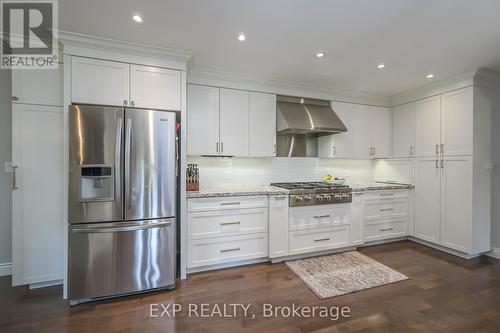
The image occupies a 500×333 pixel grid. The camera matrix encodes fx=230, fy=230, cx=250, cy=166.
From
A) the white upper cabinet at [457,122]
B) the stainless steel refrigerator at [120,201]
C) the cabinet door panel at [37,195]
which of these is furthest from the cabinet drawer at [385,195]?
the cabinet door panel at [37,195]

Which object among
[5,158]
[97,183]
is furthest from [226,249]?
[5,158]

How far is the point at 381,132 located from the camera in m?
4.11

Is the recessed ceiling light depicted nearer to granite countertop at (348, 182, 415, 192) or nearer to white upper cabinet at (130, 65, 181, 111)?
white upper cabinet at (130, 65, 181, 111)

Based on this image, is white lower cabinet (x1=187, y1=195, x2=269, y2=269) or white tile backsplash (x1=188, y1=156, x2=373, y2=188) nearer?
white lower cabinet (x1=187, y1=195, x2=269, y2=269)

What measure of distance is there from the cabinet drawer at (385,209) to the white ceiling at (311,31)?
1940mm

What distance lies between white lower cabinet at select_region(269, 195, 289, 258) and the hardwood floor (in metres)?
0.23

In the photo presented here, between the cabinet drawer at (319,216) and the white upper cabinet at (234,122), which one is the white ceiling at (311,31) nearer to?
the white upper cabinet at (234,122)

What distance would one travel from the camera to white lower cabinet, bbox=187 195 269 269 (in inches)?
105

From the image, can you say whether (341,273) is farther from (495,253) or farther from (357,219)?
(495,253)

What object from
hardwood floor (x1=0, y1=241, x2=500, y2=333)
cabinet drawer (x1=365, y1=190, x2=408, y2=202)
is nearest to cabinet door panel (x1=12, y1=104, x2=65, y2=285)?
hardwood floor (x1=0, y1=241, x2=500, y2=333)

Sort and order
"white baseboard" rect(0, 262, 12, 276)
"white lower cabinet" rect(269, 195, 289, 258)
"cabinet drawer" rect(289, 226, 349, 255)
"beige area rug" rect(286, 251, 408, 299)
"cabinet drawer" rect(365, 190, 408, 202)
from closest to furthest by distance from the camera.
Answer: "beige area rug" rect(286, 251, 408, 299), "white baseboard" rect(0, 262, 12, 276), "white lower cabinet" rect(269, 195, 289, 258), "cabinet drawer" rect(289, 226, 349, 255), "cabinet drawer" rect(365, 190, 408, 202)

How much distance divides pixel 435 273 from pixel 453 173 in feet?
Answer: 4.69

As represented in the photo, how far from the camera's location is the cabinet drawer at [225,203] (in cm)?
268

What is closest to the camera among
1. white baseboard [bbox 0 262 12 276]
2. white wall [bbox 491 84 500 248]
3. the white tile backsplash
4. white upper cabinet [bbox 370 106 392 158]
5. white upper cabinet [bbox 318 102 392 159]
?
white baseboard [bbox 0 262 12 276]
